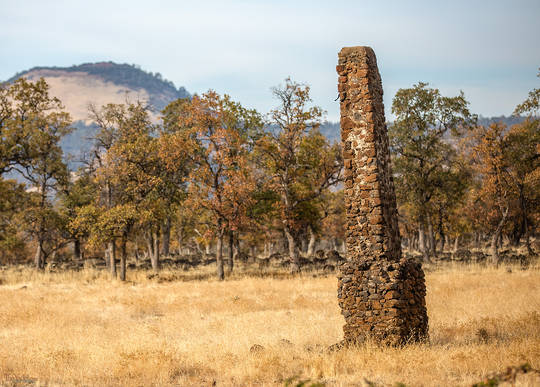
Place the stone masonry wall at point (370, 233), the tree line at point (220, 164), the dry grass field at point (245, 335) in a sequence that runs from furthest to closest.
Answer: the tree line at point (220, 164) < the stone masonry wall at point (370, 233) < the dry grass field at point (245, 335)

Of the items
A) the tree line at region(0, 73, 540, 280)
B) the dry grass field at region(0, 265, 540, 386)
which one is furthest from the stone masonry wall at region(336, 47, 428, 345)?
the tree line at region(0, 73, 540, 280)

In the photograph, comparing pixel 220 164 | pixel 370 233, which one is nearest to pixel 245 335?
pixel 370 233

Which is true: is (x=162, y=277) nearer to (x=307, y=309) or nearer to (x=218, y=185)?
(x=218, y=185)

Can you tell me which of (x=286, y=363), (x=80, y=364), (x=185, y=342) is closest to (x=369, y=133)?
(x=286, y=363)

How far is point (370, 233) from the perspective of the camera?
1080cm

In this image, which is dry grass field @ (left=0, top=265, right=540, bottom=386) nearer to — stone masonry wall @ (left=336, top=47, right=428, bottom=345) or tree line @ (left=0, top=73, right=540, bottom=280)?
stone masonry wall @ (left=336, top=47, right=428, bottom=345)

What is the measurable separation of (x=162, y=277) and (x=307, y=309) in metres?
12.5

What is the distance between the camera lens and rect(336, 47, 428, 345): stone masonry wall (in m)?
10.3

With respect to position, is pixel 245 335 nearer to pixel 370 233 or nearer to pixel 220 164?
pixel 370 233

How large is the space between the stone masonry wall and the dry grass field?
0.73 meters

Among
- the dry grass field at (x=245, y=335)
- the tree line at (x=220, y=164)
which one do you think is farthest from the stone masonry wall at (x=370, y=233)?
the tree line at (x=220, y=164)

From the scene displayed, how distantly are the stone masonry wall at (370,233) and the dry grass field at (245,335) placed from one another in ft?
2.38

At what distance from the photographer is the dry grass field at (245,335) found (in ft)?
28.0

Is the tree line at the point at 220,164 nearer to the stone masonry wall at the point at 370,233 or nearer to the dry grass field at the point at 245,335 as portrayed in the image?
the dry grass field at the point at 245,335
